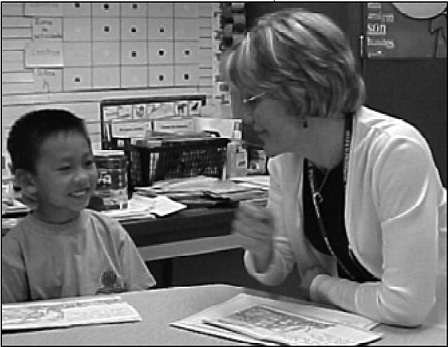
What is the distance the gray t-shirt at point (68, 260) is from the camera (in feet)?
5.08

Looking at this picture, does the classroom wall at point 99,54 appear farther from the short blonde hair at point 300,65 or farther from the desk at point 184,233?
the short blonde hair at point 300,65

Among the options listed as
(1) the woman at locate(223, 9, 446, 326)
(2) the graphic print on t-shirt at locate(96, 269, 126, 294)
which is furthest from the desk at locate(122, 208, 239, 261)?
(1) the woman at locate(223, 9, 446, 326)

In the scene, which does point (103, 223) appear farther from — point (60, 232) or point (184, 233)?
point (184, 233)

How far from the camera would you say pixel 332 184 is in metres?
1.32

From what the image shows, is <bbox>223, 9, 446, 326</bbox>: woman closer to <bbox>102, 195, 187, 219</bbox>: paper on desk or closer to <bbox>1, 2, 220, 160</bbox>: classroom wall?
<bbox>102, 195, 187, 219</bbox>: paper on desk

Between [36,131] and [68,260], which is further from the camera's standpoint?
[36,131]

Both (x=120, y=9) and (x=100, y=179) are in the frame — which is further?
(x=120, y=9)

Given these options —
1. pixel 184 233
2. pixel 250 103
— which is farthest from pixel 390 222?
pixel 184 233

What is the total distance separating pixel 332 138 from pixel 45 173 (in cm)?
67

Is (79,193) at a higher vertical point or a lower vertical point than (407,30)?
lower

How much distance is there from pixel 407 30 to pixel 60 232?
30.4 inches

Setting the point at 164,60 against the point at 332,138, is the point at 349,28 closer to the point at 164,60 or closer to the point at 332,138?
the point at 164,60

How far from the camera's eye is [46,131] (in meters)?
1.71

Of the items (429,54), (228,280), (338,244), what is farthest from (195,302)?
(228,280)
